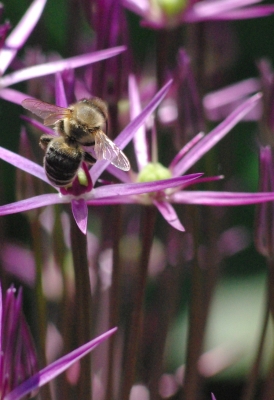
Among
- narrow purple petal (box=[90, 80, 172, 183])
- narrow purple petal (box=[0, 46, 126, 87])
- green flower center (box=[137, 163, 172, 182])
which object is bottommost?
green flower center (box=[137, 163, 172, 182])

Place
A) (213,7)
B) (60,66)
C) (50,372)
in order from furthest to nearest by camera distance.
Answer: (213,7)
(60,66)
(50,372)

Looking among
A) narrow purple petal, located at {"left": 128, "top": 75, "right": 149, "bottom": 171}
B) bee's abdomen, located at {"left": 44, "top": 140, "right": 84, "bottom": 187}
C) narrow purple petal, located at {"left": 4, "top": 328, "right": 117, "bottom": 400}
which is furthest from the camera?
narrow purple petal, located at {"left": 128, "top": 75, "right": 149, "bottom": 171}


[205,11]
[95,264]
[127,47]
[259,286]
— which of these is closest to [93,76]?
[127,47]

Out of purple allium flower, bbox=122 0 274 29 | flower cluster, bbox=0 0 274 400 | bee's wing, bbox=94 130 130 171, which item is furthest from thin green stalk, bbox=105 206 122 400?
purple allium flower, bbox=122 0 274 29

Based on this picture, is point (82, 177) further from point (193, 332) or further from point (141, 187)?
point (193, 332)

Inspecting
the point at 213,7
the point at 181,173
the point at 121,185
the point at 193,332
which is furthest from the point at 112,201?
the point at 213,7

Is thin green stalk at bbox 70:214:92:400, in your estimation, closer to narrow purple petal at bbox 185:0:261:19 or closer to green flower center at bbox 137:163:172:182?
green flower center at bbox 137:163:172:182

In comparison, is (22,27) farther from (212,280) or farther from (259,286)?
(259,286)
